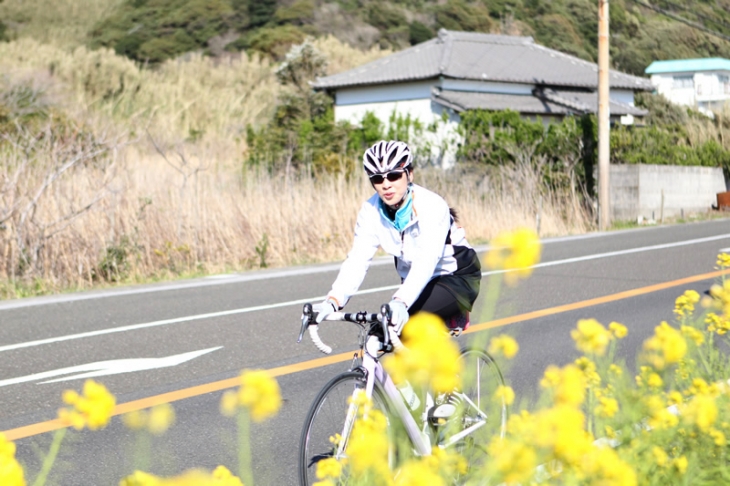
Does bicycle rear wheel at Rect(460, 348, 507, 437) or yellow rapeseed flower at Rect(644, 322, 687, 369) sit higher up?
yellow rapeseed flower at Rect(644, 322, 687, 369)

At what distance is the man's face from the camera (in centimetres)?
394

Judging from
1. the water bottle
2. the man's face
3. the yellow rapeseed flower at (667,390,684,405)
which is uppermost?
the man's face

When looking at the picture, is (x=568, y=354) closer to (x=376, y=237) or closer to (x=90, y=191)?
(x=376, y=237)

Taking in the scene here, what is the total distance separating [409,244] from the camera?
4102 millimetres

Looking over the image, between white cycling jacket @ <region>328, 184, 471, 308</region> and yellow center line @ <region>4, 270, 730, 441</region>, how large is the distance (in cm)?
39

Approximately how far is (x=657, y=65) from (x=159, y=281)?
71843 millimetres

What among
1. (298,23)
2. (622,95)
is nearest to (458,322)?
(622,95)

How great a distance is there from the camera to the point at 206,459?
15.8 ft

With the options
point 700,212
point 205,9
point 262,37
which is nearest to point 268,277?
point 700,212

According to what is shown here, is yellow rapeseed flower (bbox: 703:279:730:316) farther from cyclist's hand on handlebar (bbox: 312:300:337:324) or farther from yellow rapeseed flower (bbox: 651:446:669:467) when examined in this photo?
cyclist's hand on handlebar (bbox: 312:300:337:324)

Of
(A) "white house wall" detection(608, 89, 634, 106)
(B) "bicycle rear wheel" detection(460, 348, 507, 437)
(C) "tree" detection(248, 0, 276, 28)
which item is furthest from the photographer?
(C) "tree" detection(248, 0, 276, 28)

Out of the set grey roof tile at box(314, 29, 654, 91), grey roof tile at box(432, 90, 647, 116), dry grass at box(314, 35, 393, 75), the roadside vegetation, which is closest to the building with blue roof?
dry grass at box(314, 35, 393, 75)

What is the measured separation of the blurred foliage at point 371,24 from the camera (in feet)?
209

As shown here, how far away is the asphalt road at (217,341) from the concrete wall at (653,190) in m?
8.64
